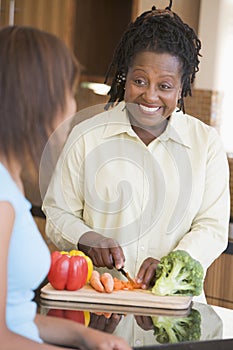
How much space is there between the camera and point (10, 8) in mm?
4594

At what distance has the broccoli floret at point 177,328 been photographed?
1.71 meters

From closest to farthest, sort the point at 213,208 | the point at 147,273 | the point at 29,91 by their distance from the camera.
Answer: the point at 29,91
the point at 147,273
the point at 213,208

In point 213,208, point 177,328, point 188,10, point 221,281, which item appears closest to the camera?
point 177,328

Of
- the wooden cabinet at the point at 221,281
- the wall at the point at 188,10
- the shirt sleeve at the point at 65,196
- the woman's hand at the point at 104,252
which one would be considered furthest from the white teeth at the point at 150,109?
the wall at the point at 188,10

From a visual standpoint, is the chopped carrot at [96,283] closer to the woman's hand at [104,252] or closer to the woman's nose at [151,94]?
the woman's hand at [104,252]

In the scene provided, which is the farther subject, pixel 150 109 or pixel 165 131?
pixel 165 131

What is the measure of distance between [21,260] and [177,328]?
0.61m

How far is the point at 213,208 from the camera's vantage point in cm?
224

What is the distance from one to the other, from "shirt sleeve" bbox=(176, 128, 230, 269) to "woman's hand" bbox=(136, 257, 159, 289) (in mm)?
175

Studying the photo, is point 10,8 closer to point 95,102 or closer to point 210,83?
point 95,102

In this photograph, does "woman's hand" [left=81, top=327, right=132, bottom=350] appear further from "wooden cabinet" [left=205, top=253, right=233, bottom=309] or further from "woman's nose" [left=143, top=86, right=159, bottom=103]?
"wooden cabinet" [left=205, top=253, right=233, bottom=309]

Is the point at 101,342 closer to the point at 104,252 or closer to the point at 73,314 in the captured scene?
the point at 73,314

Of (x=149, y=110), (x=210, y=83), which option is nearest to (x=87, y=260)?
(x=149, y=110)

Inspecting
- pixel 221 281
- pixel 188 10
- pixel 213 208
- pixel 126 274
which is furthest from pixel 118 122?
pixel 188 10
